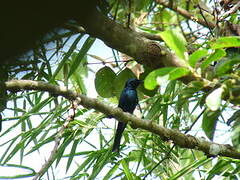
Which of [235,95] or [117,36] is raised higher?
[117,36]

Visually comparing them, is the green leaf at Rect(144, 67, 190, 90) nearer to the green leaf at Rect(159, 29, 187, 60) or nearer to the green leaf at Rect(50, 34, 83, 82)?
the green leaf at Rect(159, 29, 187, 60)

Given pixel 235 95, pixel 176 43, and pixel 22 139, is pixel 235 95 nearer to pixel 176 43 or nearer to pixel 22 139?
pixel 176 43

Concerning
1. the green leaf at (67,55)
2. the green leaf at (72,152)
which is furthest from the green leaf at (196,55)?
the green leaf at (72,152)

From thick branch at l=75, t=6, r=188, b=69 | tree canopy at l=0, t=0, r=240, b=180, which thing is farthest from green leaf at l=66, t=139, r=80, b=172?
thick branch at l=75, t=6, r=188, b=69

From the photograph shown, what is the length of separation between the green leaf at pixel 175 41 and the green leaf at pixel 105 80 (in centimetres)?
106

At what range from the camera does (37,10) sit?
24.0 inches

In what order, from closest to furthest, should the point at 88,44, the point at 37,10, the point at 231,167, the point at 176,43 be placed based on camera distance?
the point at 37,10 < the point at 176,43 < the point at 88,44 < the point at 231,167

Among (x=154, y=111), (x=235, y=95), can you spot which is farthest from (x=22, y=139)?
(x=235, y=95)

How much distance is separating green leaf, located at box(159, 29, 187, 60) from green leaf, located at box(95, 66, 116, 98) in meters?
1.06

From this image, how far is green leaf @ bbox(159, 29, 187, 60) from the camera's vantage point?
103cm

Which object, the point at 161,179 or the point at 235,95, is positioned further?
the point at 161,179

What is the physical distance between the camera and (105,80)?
2117 millimetres

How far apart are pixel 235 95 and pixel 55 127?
1.42m

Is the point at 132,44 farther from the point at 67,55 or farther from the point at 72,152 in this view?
the point at 72,152
